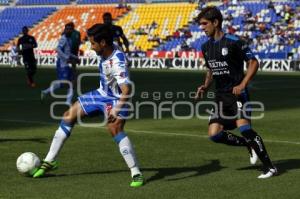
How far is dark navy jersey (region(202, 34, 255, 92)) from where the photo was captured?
9266mm

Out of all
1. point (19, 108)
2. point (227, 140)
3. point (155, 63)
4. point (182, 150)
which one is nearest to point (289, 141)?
point (182, 150)

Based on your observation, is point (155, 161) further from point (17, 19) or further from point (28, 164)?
point (17, 19)

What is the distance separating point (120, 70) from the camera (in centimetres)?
862

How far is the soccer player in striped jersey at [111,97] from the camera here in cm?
859

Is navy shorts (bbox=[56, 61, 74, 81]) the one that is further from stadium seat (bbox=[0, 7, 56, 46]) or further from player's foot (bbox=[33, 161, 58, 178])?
stadium seat (bbox=[0, 7, 56, 46])

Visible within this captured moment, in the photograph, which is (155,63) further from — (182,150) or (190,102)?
(182,150)

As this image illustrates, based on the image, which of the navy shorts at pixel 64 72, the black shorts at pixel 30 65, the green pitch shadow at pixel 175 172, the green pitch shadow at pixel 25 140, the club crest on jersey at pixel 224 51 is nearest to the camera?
the green pitch shadow at pixel 175 172

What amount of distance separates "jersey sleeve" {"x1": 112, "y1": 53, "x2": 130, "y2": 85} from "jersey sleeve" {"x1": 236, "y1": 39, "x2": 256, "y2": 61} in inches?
59.8

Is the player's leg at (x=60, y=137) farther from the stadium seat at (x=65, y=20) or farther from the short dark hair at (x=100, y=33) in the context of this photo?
the stadium seat at (x=65, y=20)

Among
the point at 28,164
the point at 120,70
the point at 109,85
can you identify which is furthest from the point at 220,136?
the point at 28,164

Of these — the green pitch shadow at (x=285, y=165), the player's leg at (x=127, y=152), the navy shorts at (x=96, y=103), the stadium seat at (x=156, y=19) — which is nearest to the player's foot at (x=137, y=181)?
the player's leg at (x=127, y=152)

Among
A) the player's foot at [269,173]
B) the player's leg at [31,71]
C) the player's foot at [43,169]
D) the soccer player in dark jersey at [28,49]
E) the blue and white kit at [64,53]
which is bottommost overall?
the player's leg at [31,71]

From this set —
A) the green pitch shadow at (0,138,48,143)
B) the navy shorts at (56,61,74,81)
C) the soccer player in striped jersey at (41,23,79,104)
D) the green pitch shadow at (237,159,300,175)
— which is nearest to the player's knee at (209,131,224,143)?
the green pitch shadow at (237,159,300,175)

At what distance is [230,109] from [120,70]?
1.64 m
